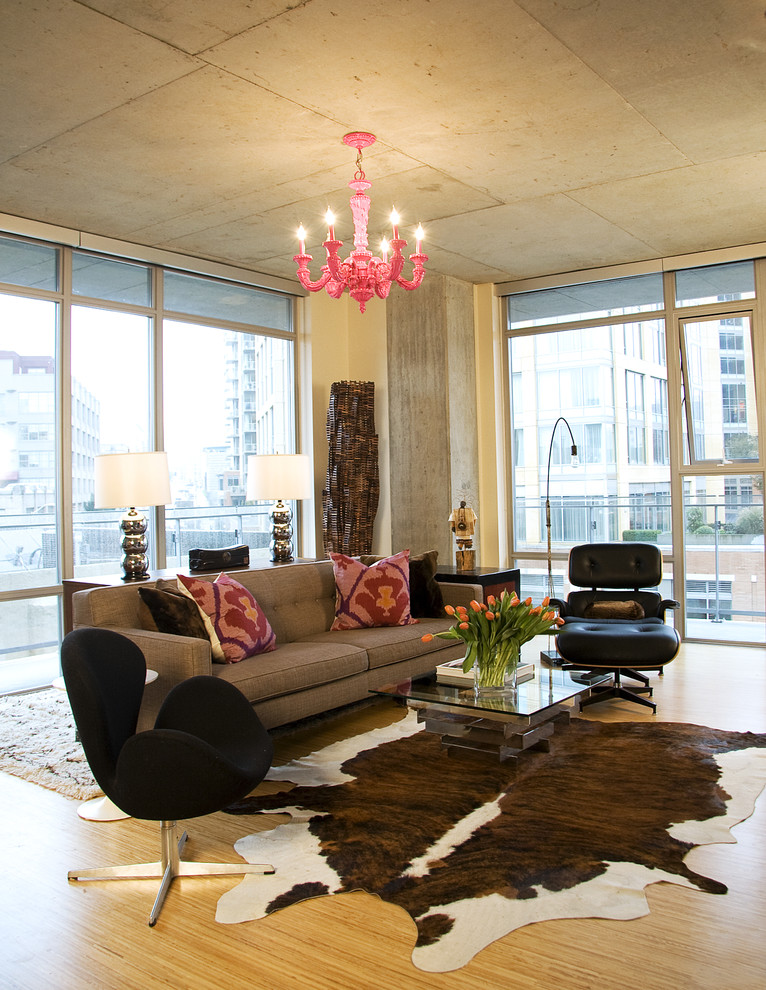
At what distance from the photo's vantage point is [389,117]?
13.1 ft

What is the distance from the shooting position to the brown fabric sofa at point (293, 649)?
3.73 meters

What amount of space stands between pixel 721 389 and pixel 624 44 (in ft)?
12.6

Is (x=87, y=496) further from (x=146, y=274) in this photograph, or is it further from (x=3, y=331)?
(x=146, y=274)

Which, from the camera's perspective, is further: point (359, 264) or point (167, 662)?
point (359, 264)

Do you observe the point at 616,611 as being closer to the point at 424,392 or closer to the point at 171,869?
the point at 424,392

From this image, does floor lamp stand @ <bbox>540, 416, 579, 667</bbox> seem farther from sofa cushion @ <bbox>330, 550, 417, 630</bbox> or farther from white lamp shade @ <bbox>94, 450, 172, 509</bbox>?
white lamp shade @ <bbox>94, 450, 172, 509</bbox>

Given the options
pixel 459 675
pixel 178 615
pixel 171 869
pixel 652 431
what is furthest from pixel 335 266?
pixel 652 431

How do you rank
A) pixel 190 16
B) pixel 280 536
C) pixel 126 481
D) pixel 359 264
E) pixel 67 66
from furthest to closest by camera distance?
pixel 280 536 → pixel 126 481 → pixel 359 264 → pixel 67 66 → pixel 190 16

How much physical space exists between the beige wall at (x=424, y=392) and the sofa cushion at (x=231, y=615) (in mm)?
2973

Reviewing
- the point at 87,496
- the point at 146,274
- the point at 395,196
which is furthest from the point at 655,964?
the point at 146,274

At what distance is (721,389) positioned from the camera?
6.67 m

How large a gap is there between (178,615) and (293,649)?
0.69 meters

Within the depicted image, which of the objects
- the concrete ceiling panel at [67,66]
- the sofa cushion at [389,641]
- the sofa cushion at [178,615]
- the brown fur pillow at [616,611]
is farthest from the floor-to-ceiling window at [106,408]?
the brown fur pillow at [616,611]

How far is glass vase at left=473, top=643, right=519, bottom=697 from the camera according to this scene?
375cm
